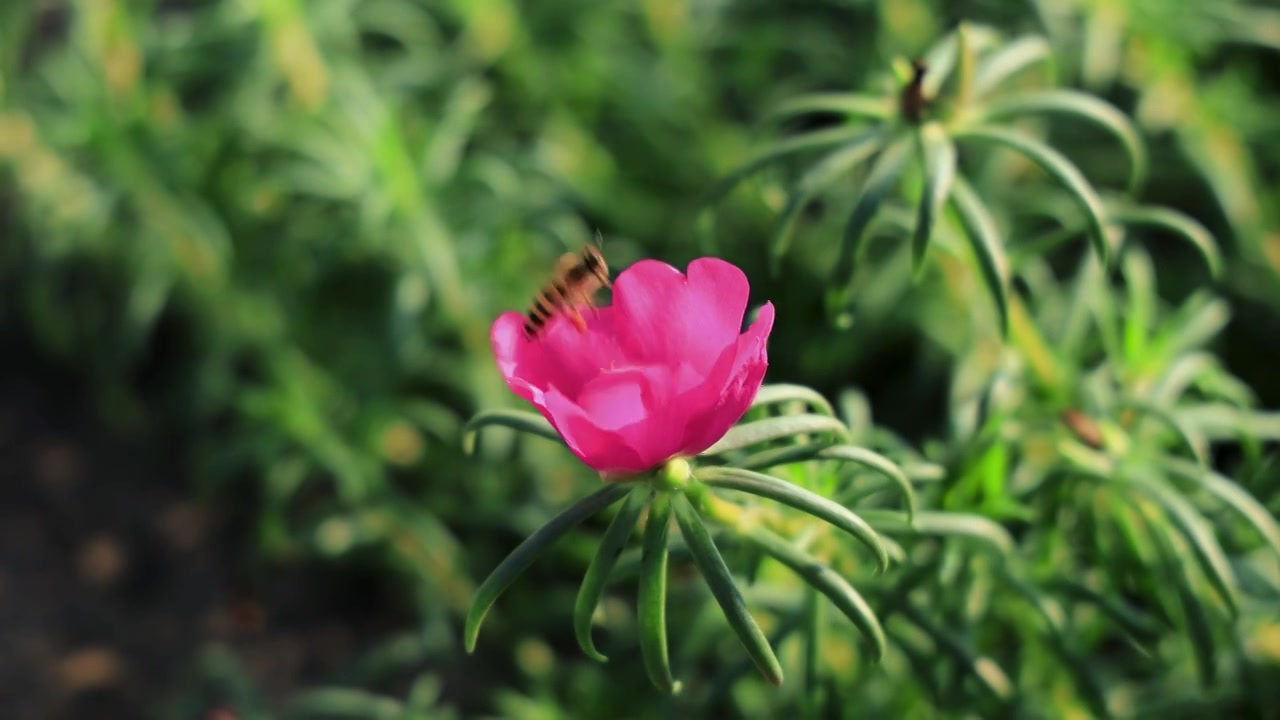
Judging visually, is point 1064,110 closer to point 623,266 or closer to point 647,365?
point 647,365

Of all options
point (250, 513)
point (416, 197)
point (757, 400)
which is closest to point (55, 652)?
point (250, 513)

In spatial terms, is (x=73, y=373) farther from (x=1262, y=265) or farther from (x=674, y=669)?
(x=1262, y=265)

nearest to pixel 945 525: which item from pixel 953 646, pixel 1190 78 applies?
pixel 953 646

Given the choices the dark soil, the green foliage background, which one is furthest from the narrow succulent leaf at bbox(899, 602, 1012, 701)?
the dark soil

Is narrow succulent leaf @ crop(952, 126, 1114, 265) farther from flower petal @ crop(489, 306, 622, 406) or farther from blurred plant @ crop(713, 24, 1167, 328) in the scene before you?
flower petal @ crop(489, 306, 622, 406)

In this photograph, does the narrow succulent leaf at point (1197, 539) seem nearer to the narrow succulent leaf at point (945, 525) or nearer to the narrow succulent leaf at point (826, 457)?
the narrow succulent leaf at point (945, 525)

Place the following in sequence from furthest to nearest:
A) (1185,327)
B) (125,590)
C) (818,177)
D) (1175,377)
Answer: (125,590)
(1185,327)
(1175,377)
(818,177)
